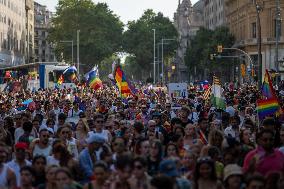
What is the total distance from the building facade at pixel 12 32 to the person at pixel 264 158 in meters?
72.6

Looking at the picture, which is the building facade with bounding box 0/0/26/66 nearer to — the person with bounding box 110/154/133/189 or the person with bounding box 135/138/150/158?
the person with bounding box 135/138/150/158

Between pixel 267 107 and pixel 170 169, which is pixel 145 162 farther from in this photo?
pixel 267 107

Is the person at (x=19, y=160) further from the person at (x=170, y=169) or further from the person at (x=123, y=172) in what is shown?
the person at (x=170, y=169)

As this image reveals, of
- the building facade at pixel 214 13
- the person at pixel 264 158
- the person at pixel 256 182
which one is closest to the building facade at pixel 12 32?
the building facade at pixel 214 13

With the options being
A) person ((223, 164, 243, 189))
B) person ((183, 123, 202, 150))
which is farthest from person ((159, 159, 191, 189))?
person ((183, 123, 202, 150))

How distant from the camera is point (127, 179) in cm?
814

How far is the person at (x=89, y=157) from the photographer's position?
392 inches

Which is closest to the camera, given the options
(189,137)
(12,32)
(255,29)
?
(189,137)

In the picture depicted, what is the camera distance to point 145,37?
123750 mm

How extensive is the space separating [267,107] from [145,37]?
108148 mm

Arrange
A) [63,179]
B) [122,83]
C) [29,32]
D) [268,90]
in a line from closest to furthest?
[63,179], [268,90], [122,83], [29,32]

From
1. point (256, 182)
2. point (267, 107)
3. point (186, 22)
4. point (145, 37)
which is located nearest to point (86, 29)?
point (145, 37)

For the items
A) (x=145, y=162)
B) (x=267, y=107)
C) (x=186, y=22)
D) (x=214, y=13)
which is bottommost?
(x=145, y=162)

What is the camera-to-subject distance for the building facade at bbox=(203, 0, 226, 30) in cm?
9888
